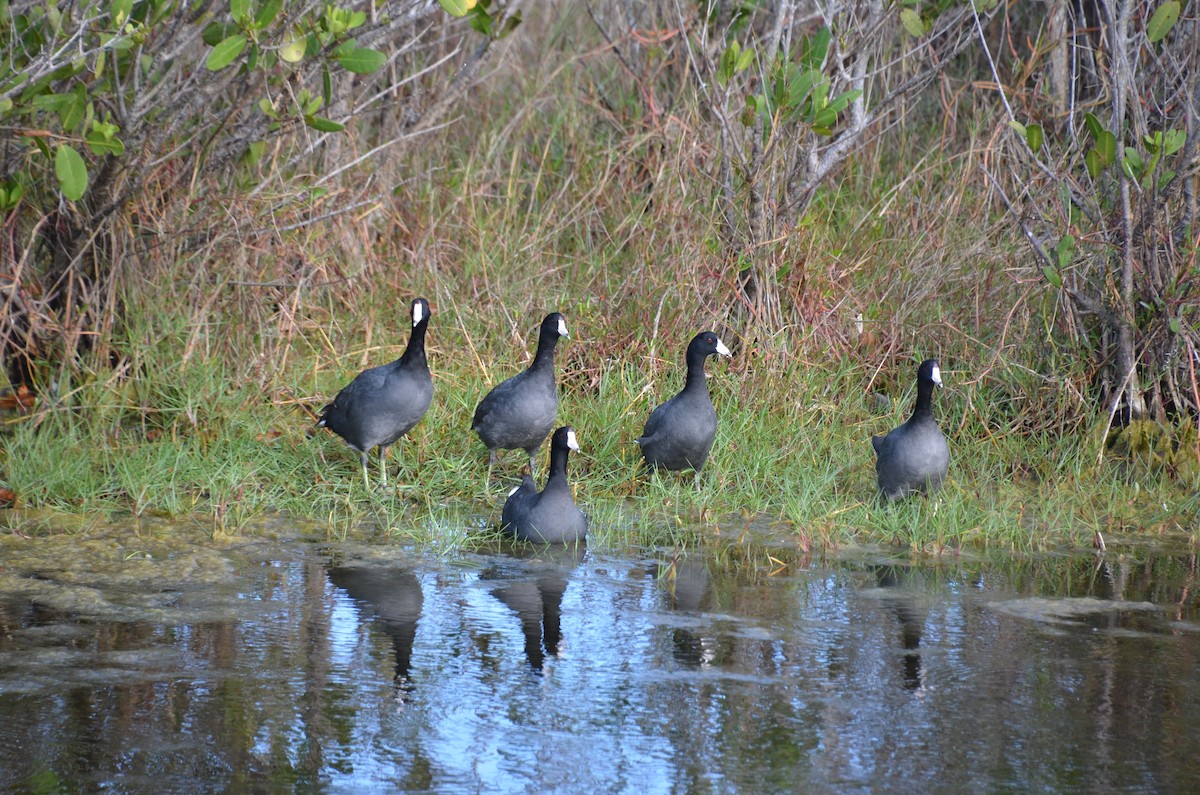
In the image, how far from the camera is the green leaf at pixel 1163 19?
254 inches

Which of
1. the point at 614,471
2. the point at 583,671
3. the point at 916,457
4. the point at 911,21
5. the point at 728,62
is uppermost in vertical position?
the point at 911,21

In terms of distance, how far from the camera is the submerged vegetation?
254 inches

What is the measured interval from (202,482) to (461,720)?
297 cm

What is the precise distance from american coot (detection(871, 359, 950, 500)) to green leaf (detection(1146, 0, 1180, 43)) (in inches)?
73.6

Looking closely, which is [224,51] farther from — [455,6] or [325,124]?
[455,6]

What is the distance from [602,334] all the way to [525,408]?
1.41m

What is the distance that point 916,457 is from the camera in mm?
6266

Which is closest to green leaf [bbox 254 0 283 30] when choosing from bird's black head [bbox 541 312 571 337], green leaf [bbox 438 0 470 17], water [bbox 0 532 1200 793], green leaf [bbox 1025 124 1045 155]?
green leaf [bbox 438 0 470 17]

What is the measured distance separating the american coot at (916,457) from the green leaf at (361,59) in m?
2.82

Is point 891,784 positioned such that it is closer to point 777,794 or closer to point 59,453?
point 777,794

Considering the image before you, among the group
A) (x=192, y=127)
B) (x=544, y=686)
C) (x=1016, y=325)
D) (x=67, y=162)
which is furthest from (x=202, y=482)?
(x=1016, y=325)

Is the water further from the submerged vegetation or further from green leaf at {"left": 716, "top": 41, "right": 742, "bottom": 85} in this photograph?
green leaf at {"left": 716, "top": 41, "right": 742, "bottom": 85}

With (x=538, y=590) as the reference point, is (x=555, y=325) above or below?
above

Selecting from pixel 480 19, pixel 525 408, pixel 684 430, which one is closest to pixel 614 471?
pixel 684 430
